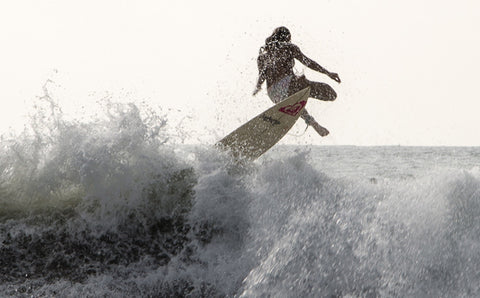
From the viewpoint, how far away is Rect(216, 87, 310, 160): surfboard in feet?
23.6

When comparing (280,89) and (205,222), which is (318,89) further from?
(205,222)

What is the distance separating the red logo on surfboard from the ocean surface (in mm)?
868

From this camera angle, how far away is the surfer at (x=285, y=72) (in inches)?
296

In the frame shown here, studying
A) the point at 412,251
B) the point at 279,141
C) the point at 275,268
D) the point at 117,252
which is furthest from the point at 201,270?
the point at 279,141

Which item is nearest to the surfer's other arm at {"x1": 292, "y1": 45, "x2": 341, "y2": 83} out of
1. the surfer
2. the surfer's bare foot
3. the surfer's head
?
the surfer

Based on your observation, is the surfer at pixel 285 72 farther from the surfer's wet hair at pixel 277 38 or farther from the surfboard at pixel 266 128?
the surfboard at pixel 266 128

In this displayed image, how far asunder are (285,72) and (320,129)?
3.18 ft

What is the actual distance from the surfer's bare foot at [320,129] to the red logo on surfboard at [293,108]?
1.19ft

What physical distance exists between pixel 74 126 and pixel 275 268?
3209 mm

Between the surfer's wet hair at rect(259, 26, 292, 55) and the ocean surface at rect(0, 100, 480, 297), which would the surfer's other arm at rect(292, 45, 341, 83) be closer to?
the surfer's wet hair at rect(259, 26, 292, 55)

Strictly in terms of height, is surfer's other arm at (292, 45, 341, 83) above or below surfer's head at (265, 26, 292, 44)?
below

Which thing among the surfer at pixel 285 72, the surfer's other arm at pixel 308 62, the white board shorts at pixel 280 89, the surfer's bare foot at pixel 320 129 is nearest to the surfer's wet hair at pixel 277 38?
the surfer at pixel 285 72

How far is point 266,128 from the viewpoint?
746 centimetres

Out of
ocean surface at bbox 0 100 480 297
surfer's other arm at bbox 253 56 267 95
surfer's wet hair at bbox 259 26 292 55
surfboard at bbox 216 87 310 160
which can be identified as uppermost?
surfer's wet hair at bbox 259 26 292 55
